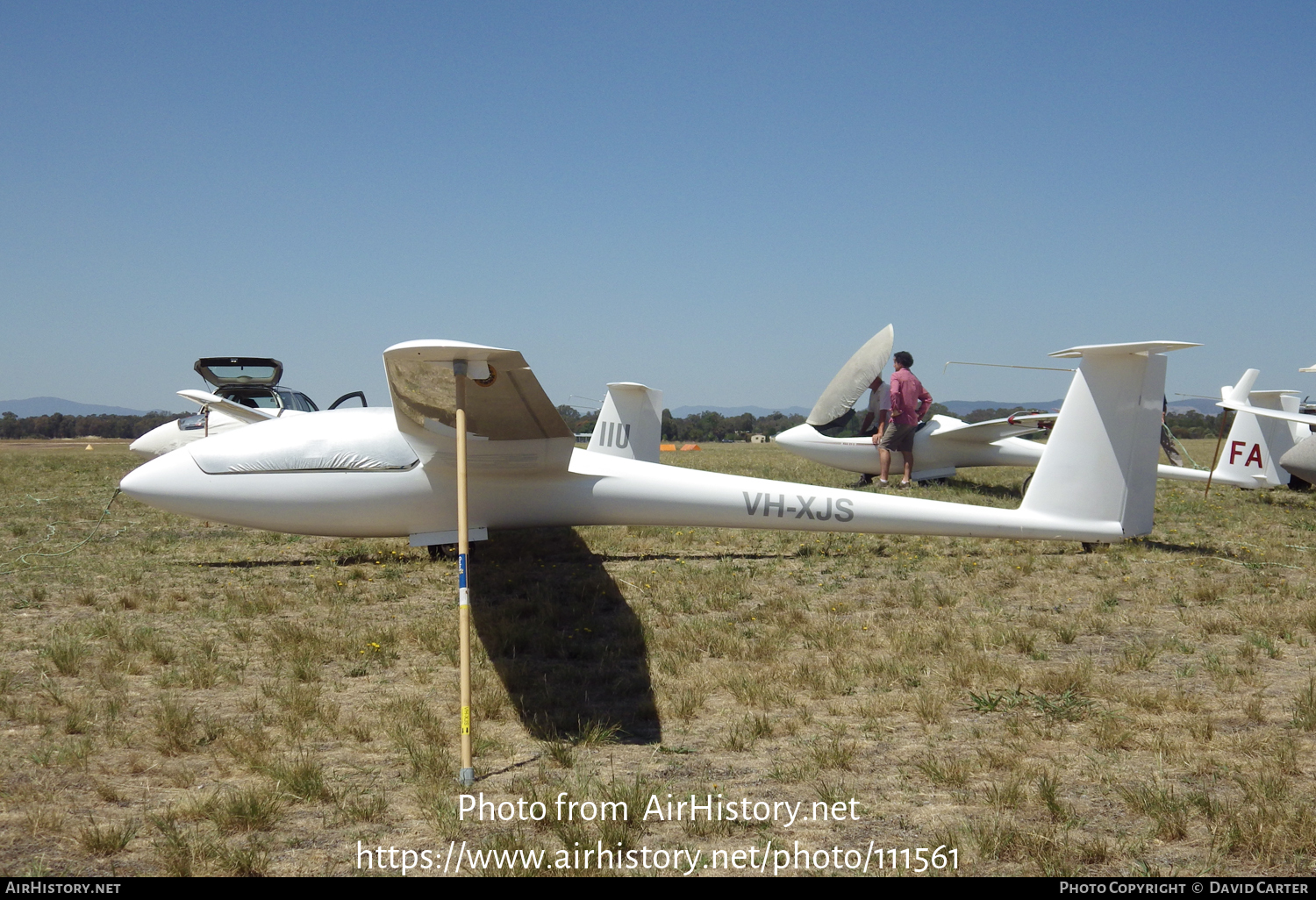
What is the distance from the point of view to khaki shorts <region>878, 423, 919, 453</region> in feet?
43.8

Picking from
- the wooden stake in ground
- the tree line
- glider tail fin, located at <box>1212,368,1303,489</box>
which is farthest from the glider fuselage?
the tree line

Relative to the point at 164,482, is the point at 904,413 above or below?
above

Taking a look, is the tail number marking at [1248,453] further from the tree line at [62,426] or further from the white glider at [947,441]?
the tree line at [62,426]

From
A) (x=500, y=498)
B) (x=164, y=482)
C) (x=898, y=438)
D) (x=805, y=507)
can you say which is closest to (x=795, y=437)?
(x=898, y=438)

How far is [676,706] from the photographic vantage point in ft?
13.9

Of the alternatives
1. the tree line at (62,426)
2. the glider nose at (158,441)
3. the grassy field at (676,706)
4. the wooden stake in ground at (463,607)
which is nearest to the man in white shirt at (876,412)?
the grassy field at (676,706)

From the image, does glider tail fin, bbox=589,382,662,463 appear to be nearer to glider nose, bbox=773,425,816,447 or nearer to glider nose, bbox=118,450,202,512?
glider nose, bbox=773,425,816,447

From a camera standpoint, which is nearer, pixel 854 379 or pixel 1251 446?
pixel 1251 446

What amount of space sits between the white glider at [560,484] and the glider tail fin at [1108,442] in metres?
0.01

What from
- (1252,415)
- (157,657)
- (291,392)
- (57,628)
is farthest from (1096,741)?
(291,392)

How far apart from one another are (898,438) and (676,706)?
10.1 metres

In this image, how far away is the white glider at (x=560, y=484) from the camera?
697 centimetres

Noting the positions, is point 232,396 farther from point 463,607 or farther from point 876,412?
point 463,607

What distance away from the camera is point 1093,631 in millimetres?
5621
